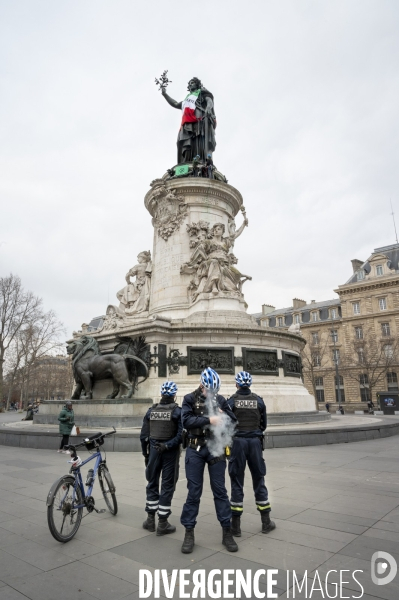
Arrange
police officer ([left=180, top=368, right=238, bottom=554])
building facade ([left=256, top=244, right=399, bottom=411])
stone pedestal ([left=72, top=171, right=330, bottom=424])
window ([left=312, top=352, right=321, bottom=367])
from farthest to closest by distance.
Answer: building facade ([left=256, top=244, right=399, bottom=411]) < window ([left=312, top=352, right=321, bottom=367]) < stone pedestal ([left=72, top=171, right=330, bottom=424]) < police officer ([left=180, top=368, right=238, bottom=554])

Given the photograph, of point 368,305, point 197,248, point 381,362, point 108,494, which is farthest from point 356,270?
point 108,494

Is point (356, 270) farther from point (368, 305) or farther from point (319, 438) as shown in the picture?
point (319, 438)

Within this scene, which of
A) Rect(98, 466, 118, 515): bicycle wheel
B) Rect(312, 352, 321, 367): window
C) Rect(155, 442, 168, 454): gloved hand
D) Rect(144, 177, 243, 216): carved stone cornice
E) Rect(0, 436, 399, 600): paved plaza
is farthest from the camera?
Rect(312, 352, 321, 367): window

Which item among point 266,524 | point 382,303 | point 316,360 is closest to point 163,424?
point 266,524

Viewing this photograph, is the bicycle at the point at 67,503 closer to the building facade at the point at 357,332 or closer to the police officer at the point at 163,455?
the police officer at the point at 163,455

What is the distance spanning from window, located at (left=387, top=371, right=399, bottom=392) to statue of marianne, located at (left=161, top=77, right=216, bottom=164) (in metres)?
43.8

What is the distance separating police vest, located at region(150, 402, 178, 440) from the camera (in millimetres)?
5203

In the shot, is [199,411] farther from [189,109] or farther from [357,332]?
[357,332]

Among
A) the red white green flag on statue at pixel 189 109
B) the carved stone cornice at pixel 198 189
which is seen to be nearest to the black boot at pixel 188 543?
the carved stone cornice at pixel 198 189

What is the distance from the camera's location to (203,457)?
15.5 feet

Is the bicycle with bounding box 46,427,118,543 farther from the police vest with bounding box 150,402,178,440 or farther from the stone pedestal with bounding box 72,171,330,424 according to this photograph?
the stone pedestal with bounding box 72,171,330,424

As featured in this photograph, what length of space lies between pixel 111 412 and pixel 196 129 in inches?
690

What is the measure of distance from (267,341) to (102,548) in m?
13.4

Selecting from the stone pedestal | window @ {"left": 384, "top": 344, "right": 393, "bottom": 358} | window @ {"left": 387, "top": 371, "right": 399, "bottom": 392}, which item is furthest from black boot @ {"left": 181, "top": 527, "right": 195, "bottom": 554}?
window @ {"left": 387, "top": 371, "right": 399, "bottom": 392}
